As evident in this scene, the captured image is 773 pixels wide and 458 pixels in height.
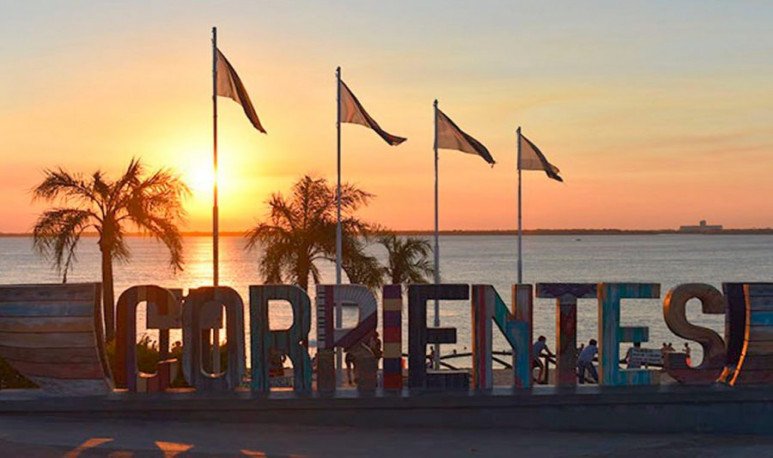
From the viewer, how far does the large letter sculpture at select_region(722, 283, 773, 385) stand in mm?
23672

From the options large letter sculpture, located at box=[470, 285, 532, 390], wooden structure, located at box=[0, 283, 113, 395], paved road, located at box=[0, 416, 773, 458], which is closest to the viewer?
paved road, located at box=[0, 416, 773, 458]

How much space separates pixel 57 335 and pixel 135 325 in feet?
4.85

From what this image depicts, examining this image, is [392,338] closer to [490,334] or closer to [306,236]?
[490,334]

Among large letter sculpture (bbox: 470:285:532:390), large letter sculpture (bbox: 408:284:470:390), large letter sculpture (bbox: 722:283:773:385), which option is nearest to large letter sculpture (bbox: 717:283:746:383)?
large letter sculpture (bbox: 722:283:773:385)

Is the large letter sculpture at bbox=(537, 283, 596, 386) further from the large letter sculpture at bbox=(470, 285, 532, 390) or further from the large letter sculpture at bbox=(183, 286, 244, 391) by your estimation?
the large letter sculpture at bbox=(183, 286, 244, 391)

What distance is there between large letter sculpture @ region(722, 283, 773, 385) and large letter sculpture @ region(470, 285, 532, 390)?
4.24m

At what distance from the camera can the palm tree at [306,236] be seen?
4525 cm

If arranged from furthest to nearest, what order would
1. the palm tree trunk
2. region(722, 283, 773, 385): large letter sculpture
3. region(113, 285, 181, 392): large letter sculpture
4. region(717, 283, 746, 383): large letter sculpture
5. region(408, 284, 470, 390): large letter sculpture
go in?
1. the palm tree trunk
2. region(717, 283, 746, 383): large letter sculpture
3. region(722, 283, 773, 385): large letter sculpture
4. region(408, 284, 470, 390): large letter sculpture
5. region(113, 285, 181, 392): large letter sculpture

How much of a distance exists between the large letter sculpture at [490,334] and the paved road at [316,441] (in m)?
1.28

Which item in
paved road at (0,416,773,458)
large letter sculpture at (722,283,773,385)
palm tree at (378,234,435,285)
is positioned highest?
palm tree at (378,234,435,285)

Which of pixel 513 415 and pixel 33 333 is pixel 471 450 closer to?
pixel 513 415

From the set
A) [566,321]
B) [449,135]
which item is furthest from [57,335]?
[449,135]

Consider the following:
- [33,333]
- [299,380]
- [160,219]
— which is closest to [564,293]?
[299,380]

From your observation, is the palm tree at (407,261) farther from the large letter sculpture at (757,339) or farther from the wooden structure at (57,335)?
the wooden structure at (57,335)
